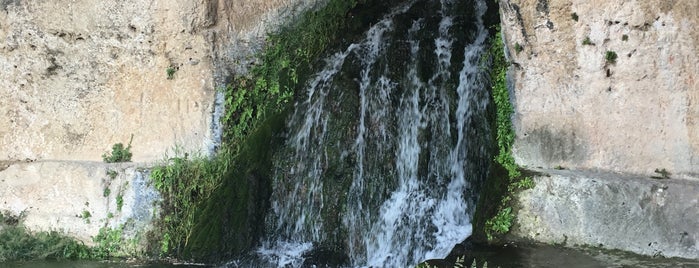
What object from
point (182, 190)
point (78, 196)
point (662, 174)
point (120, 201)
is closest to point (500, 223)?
point (662, 174)

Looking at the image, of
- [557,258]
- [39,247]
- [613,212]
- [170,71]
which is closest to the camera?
[557,258]

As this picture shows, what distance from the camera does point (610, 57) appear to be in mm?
8047

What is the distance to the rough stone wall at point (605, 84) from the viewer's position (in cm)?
773

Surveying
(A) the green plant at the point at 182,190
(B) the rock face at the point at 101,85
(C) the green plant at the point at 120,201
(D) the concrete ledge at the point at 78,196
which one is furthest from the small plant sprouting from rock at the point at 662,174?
(C) the green plant at the point at 120,201

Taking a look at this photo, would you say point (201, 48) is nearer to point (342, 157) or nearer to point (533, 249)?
point (342, 157)

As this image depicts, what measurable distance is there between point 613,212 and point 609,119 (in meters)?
0.94

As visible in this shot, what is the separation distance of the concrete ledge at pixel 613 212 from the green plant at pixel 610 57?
1.05m

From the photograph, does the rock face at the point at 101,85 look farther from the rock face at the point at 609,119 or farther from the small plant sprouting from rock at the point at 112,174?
the rock face at the point at 609,119

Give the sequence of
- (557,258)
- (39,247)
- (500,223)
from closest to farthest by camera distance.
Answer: (557,258) < (500,223) < (39,247)

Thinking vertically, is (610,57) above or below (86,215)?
above

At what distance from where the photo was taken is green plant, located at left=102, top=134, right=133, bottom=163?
10430mm

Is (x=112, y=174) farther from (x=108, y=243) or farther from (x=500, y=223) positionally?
(x=500, y=223)

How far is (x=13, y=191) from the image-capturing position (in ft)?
34.1

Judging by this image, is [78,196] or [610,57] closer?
[610,57]
